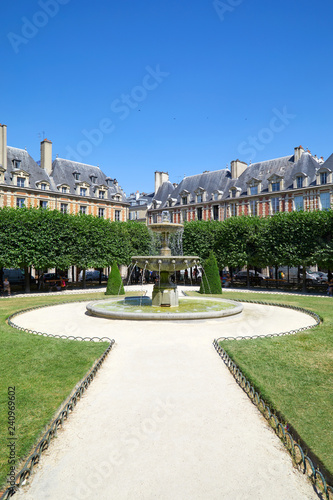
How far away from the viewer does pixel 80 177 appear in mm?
43344

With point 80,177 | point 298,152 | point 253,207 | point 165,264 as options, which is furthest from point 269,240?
point 80,177

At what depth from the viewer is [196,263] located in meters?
13.9

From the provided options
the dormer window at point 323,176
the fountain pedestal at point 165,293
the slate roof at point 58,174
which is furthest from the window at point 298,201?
the fountain pedestal at point 165,293

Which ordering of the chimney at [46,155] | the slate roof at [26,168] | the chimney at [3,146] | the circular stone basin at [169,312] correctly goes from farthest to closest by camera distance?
the chimney at [46,155], the slate roof at [26,168], the chimney at [3,146], the circular stone basin at [169,312]

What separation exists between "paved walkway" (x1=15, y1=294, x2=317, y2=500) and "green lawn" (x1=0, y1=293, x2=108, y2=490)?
337 millimetres

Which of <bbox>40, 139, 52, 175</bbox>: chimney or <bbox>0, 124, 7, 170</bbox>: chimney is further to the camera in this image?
<bbox>40, 139, 52, 175</bbox>: chimney

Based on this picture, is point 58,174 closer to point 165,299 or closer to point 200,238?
point 200,238

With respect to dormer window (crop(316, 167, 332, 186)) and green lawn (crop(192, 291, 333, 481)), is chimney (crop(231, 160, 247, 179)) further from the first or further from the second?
green lawn (crop(192, 291, 333, 481))

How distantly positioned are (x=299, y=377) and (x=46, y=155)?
40354 mm

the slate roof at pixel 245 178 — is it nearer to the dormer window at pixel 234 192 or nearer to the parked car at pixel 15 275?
the dormer window at pixel 234 192

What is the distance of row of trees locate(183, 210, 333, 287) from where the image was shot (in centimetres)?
2401

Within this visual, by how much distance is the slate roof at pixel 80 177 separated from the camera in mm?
41125

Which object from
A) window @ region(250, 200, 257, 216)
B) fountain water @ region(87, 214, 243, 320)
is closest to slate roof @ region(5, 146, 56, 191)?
window @ region(250, 200, 257, 216)

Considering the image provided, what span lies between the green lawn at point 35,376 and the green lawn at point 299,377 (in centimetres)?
327
